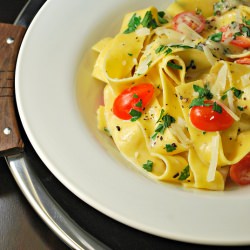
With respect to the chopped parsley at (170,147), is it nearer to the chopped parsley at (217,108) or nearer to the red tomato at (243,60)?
the chopped parsley at (217,108)

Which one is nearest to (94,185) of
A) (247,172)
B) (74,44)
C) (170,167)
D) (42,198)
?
(42,198)

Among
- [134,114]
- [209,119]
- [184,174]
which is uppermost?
[209,119]

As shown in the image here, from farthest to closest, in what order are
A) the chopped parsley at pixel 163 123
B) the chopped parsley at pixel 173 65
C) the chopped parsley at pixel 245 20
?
the chopped parsley at pixel 245 20, the chopped parsley at pixel 173 65, the chopped parsley at pixel 163 123

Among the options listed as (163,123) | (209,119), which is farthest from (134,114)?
(209,119)

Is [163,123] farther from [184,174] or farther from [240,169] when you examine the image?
[240,169]

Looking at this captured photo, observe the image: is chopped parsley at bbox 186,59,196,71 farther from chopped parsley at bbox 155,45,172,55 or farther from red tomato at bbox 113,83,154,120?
red tomato at bbox 113,83,154,120

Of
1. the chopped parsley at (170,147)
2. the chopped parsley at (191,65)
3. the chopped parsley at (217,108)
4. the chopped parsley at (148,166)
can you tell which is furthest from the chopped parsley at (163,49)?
the chopped parsley at (148,166)
